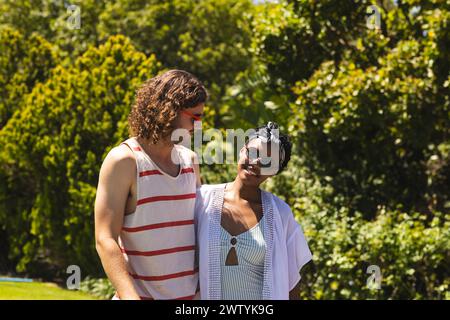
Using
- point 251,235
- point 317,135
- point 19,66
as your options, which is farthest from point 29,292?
point 19,66

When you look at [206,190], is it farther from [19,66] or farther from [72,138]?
[19,66]

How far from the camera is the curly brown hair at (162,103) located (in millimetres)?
2891

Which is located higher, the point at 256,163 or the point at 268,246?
the point at 256,163

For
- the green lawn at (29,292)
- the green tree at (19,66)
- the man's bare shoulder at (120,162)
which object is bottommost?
the green lawn at (29,292)

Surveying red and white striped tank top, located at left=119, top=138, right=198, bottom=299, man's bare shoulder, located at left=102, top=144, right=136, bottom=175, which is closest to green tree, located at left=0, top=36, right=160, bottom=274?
red and white striped tank top, located at left=119, top=138, right=198, bottom=299

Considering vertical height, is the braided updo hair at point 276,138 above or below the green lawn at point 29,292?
above

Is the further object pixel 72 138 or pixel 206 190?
pixel 72 138

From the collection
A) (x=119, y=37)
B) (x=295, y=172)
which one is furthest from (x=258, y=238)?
(x=119, y=37)

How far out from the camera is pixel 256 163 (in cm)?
315

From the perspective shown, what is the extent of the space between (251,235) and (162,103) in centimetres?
68

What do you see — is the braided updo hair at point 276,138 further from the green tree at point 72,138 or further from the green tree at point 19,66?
the green tree at point 19,66

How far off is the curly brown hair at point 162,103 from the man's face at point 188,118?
18 millimetres

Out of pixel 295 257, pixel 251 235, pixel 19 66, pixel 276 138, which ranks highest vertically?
pixel 19 66

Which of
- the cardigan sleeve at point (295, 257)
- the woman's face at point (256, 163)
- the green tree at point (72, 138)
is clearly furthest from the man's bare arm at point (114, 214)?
the green tree at point (72, 138)
